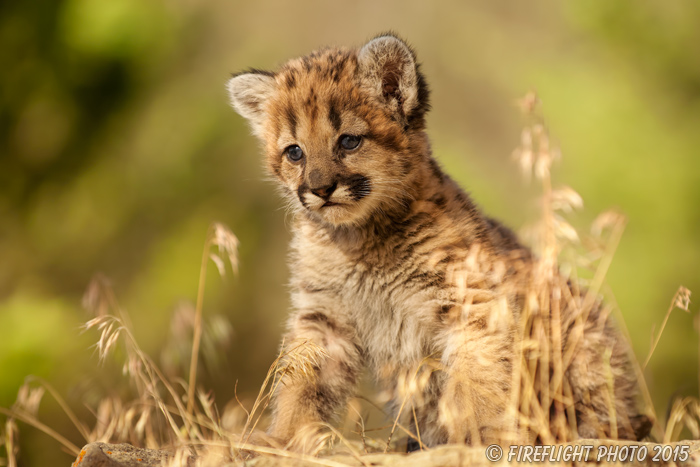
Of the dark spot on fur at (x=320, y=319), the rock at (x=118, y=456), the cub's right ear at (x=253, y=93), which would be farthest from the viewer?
the cub's right ear at (x=253, y=93)

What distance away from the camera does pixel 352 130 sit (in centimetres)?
380

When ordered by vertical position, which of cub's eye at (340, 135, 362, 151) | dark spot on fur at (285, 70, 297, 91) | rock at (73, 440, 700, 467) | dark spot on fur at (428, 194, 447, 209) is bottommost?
rock at (73, 440, 700, 467)

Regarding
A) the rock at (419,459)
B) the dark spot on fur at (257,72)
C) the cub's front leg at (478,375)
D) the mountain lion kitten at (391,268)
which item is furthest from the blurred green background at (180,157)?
the rock at (419,459)

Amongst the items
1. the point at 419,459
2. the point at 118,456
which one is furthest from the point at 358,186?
the point at 118,456

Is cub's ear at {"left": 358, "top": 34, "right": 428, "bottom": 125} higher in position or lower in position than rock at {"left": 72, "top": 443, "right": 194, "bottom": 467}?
higher

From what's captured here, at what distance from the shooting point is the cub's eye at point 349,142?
3.83 m

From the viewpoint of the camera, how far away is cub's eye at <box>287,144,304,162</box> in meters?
3.98

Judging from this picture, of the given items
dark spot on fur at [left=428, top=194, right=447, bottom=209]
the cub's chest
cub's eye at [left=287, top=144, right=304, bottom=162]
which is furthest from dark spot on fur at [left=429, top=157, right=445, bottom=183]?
cub's eye at [left=287, top=144, right=304, bottom=162]

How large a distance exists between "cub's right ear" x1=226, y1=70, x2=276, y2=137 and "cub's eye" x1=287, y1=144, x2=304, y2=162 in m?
0.47

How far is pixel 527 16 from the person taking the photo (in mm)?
10969

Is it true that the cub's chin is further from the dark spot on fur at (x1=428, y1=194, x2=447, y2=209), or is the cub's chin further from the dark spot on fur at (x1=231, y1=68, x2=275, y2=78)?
the dark spot on fur at (x1=231, y1=68, x2=275, y2=78)

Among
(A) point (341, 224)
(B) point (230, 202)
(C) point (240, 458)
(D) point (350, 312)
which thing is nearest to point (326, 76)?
(A) point (341, 224)

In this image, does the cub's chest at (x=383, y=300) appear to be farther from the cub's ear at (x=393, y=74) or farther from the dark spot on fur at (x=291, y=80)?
the dark spot on fur at (x=291, y=80)

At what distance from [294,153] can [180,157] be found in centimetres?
432
